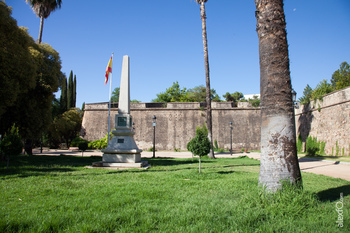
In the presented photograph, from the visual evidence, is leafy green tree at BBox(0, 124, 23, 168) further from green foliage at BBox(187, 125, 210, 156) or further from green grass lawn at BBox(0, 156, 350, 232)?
green foliage at BBox(187, 125, 210, 156)

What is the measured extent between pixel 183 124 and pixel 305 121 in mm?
14578

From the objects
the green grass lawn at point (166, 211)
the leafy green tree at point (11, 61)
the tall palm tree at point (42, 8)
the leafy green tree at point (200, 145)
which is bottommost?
the green grass lawn at point (166, 211)

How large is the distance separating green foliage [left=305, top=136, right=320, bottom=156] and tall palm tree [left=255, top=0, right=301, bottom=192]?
20.1 meters

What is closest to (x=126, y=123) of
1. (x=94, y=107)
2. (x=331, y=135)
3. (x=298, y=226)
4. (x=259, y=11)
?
(x=259, y=11)

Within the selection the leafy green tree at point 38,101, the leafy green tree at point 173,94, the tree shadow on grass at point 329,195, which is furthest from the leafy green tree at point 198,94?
the tree shadow on grass at point 329,195

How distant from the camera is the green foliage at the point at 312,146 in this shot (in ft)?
66.5

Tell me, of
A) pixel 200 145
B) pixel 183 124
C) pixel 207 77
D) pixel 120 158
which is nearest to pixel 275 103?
pixel 200 145

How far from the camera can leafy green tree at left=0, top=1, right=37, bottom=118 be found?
10.5 metres

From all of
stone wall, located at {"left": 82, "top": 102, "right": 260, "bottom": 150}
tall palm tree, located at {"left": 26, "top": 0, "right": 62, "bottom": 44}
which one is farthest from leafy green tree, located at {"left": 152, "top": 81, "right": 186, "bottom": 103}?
tall palm tree, located at {"left": 26, "top": 0, "right": 62, "bottom": 44}

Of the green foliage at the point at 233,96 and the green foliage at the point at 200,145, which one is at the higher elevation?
the green foliage at the point at 233,96

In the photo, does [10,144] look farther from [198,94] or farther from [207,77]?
[198,94]

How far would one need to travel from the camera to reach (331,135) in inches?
728

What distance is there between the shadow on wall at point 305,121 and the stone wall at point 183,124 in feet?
20.4

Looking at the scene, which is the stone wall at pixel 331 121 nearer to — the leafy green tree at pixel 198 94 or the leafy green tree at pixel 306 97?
the leafy green tree at pixel 306 97
